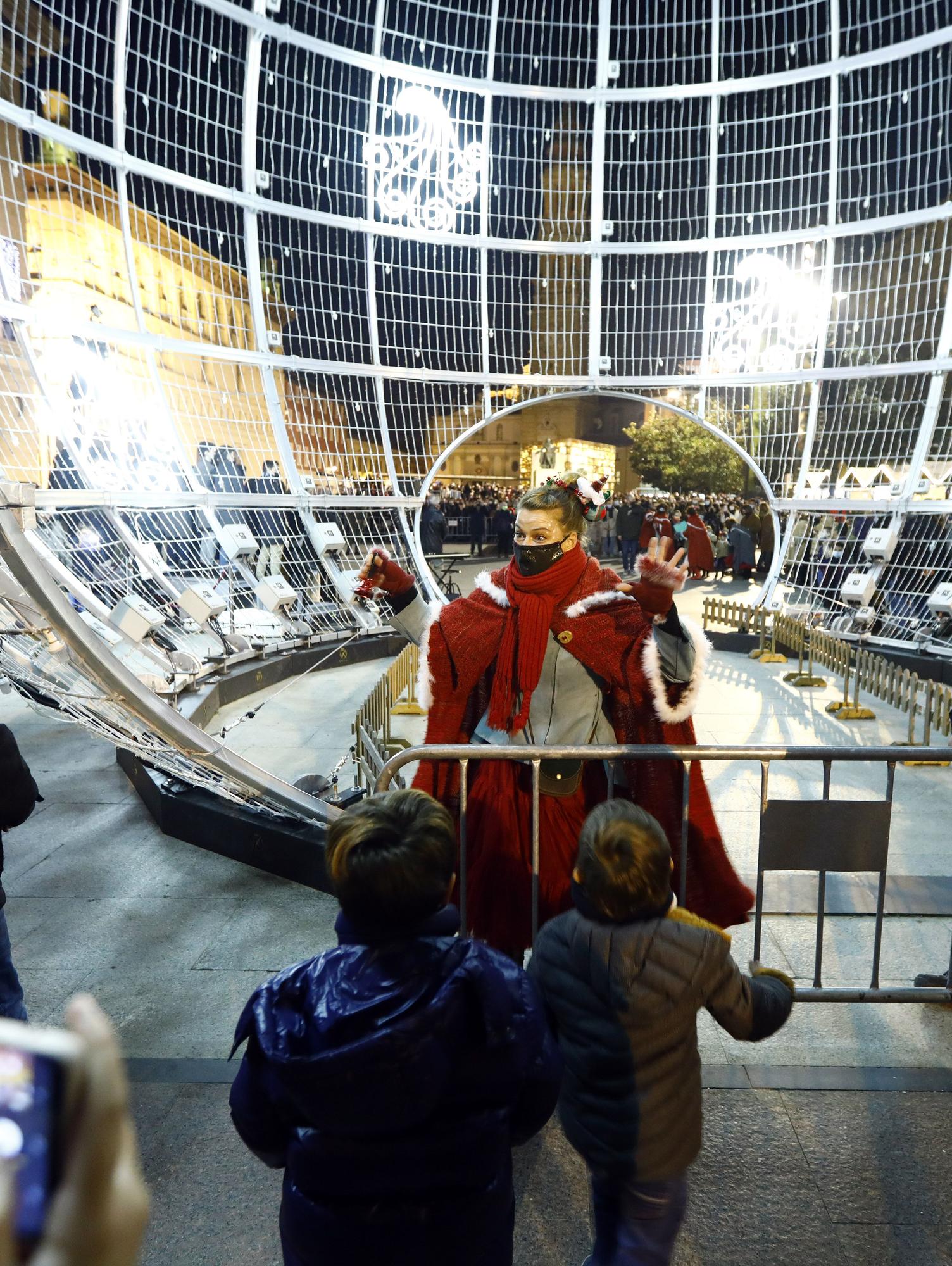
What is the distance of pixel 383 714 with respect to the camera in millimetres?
8086

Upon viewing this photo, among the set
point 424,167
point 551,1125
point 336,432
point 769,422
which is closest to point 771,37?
point 424,167

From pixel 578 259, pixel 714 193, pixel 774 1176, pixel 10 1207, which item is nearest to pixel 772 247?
pixel 714 193

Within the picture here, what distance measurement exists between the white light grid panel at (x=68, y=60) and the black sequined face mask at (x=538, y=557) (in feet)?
33.4

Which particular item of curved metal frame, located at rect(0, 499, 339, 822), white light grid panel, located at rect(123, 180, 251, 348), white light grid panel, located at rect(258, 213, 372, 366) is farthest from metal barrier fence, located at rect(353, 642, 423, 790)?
white light grid panel, located at rect(258, 213, 372, 366)

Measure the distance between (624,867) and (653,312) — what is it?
15.5 metres

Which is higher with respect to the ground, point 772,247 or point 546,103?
point 546,103

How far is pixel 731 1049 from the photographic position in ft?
10.8

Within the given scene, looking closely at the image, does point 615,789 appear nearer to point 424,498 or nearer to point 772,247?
point 424,498

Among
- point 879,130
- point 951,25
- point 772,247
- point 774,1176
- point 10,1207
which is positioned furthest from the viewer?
point 772,247

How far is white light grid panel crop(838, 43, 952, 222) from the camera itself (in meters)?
13.3

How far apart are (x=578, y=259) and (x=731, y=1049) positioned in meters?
14.9

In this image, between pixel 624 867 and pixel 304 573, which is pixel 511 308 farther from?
pixel 624 867

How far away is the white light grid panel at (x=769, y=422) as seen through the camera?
1557 centimetres

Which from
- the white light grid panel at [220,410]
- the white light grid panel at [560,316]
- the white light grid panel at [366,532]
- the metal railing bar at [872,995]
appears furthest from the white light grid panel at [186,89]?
the metal railing bar at [872,995]
